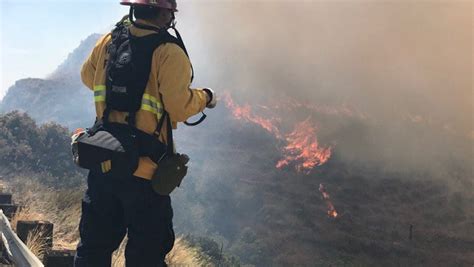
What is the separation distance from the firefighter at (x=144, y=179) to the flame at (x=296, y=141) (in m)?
32.4

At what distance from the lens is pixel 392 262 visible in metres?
26.4

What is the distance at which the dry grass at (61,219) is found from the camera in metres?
4.42

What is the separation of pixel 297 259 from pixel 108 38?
26458mm

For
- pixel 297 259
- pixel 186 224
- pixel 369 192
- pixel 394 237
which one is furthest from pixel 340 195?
pixel 186 224

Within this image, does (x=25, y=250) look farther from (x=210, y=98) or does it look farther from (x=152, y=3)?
(x=152, y=3)

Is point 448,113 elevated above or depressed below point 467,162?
above

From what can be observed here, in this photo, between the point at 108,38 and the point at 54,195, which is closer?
the point at 108,38

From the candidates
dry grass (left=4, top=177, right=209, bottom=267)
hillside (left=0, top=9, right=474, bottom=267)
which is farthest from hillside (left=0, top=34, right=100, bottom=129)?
dry grass (left=4, top=177, right=209, bottom=267)

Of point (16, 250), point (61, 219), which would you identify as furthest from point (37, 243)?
point (61, 219)

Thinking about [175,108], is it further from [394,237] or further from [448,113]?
[448,113]

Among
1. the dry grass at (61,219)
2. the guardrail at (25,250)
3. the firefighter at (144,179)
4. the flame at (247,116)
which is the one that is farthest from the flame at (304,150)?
the firefighter at (144,179)

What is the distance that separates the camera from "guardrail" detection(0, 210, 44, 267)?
3.31m

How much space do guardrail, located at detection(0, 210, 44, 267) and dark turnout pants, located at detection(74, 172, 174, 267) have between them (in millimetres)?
718

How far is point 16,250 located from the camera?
346 centimetres
